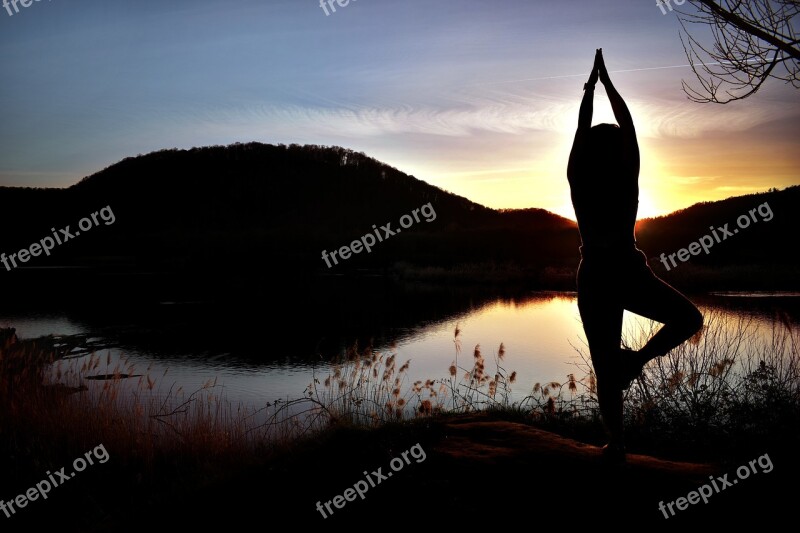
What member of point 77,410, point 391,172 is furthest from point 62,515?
point 391,172

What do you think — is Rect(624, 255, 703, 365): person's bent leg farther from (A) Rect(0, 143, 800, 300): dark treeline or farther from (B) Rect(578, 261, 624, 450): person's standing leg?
(A) Rect(0, 143, 800, 300): dark treeline

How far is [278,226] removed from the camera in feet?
373

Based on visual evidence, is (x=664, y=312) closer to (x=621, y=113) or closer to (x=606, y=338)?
(x=606, y=338)

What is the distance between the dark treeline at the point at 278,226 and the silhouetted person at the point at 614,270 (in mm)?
33567

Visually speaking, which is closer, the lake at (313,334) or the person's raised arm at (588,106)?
the person's raised arm at (588,106)

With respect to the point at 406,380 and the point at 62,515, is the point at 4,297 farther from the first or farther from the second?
the point at 62,515

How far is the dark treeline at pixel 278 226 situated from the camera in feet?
173

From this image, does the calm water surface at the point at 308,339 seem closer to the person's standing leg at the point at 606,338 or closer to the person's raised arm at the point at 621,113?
the person's standing leg at the point at 606,338

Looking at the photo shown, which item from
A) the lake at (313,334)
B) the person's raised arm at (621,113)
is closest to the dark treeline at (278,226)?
the lake at (313,334)

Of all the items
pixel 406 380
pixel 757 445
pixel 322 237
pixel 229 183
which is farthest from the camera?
pixel 229 183

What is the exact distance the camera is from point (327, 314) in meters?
31.6

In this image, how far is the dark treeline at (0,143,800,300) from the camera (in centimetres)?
5269

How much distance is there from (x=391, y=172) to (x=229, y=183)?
37.8 metres

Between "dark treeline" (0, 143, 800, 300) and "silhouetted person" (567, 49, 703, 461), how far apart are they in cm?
3357
